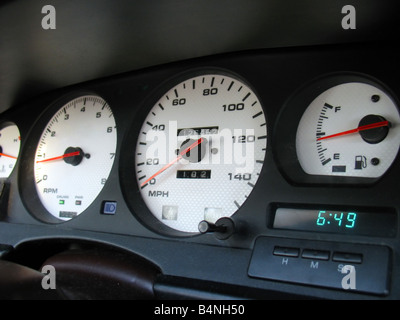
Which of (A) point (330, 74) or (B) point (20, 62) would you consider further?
(B) point (20, 62)

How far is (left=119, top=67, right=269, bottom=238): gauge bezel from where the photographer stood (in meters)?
2.45

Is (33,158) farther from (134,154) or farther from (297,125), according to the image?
(297,125)

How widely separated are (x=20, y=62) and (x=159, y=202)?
112 centimetres

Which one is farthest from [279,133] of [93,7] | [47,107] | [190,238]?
[47,107]

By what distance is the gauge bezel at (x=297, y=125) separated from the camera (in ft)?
6.84

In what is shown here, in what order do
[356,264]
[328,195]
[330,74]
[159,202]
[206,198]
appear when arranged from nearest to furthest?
[356,264] < [328,195] < [330,74] < [206,198] < [159,202]

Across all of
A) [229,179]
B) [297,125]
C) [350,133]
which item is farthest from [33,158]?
[350,133]

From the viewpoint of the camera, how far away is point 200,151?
244 centimetres

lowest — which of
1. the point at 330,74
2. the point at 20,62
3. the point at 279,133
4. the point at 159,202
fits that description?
the point at 159,202

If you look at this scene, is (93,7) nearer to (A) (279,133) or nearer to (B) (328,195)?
(A) (279,133)

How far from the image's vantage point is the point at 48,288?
172 centimetres

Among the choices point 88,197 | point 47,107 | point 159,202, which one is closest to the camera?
point 159,202

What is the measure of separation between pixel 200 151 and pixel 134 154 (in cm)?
47

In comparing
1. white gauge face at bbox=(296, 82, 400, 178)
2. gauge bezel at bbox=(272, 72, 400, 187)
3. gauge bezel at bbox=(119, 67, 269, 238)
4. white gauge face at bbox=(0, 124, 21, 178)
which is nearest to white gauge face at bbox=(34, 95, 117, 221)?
gauge bezel at bbox=(119, 67, 269, 238)
